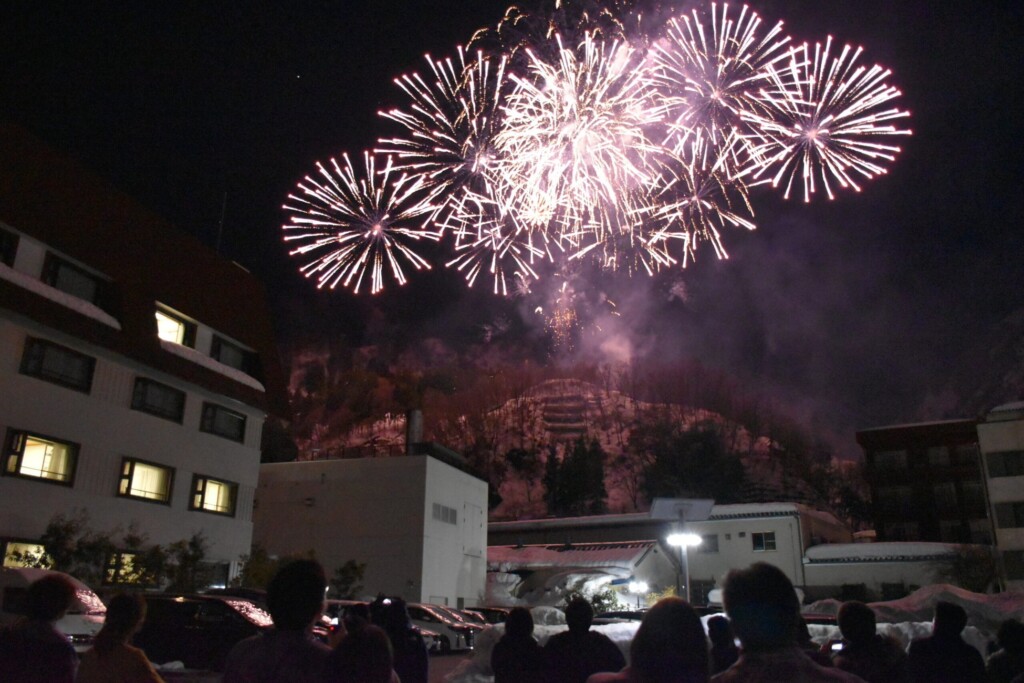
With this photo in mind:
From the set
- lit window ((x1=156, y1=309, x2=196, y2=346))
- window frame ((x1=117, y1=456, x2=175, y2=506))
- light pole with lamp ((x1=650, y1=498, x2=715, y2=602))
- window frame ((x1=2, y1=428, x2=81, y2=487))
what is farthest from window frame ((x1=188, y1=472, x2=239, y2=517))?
light pole with lamp ((x1=650, y1=498, x2=715, y2=602))

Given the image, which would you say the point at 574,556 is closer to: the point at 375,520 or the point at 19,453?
the point at 375,520

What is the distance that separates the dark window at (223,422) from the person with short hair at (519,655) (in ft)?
73.8

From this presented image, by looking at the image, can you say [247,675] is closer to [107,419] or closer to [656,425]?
[107,419]

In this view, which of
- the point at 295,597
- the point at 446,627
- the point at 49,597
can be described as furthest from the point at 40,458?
the point at 295,597

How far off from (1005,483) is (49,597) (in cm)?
4366

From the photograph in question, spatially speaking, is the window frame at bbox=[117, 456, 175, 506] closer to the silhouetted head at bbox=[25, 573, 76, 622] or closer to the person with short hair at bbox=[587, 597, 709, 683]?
the silhouetted head at bbox=[25, 573, 76, 622]

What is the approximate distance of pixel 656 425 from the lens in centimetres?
11412

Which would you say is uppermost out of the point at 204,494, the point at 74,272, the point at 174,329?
the point at 74,272

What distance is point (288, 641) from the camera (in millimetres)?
3375

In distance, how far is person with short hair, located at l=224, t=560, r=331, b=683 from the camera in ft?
10.8

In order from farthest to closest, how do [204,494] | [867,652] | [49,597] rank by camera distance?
1. [204,494]
2. [867,652]
3. [49,597]

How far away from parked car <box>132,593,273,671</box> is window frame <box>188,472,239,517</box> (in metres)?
12.1

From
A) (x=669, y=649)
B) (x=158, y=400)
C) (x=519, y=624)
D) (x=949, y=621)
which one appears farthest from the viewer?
(x=158, y=400)

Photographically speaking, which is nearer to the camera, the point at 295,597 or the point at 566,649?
the point at 295,597
